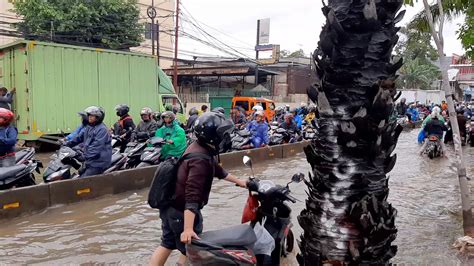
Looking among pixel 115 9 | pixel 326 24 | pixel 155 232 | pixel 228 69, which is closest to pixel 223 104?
pixel 228 69

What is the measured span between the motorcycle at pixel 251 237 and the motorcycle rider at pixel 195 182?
0.42 ft

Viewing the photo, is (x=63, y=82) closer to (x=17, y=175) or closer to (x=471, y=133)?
(x=17, y=175)

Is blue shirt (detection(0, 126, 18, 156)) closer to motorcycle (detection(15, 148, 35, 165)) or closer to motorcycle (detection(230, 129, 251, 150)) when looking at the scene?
motorcycle (detection(15, 148, 35, 165))

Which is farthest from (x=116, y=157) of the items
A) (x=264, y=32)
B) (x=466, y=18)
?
(x=264, y=32)

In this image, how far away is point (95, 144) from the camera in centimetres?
730

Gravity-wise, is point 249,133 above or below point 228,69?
below

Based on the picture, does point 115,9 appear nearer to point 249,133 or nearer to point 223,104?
point 223,104

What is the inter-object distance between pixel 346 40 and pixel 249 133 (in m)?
10.4

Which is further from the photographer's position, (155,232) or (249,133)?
(249,133)

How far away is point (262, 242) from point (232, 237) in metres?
0.40

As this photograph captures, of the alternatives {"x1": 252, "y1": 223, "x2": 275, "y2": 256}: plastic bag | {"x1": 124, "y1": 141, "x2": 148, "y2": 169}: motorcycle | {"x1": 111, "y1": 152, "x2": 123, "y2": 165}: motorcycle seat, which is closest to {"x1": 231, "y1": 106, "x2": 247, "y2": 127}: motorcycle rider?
{"x1": 124, "y1": 141, "x2": 148, "y2": 169}: motorcycle

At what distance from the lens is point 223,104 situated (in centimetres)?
2411

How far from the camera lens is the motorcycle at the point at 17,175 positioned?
6.30 metres

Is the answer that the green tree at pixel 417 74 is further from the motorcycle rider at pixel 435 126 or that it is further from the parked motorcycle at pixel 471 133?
the motorcycle rider at pixel 435 126
